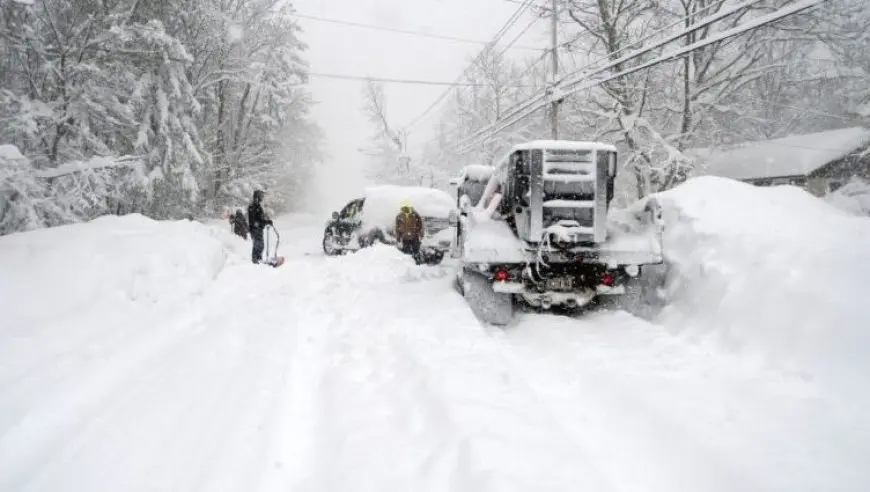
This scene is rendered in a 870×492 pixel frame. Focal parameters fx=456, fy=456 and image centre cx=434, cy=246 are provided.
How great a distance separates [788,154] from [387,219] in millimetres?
29088

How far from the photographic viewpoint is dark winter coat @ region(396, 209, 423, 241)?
1132cm

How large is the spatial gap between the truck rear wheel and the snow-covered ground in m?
0.27

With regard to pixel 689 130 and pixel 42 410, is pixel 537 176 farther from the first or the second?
pixel 689 130

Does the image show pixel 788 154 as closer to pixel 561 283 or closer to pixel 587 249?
pixel 587 249

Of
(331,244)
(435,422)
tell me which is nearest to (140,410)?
(435,422)

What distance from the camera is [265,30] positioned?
2373 cm

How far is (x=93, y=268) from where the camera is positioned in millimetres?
5695

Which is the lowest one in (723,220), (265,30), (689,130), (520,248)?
(520,248)

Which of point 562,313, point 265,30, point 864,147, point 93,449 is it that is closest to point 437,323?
point 562,313

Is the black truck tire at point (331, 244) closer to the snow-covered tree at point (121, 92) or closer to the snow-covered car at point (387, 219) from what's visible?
the snow-covered car at point (387, 219)

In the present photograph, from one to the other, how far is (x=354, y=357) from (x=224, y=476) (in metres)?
1.98

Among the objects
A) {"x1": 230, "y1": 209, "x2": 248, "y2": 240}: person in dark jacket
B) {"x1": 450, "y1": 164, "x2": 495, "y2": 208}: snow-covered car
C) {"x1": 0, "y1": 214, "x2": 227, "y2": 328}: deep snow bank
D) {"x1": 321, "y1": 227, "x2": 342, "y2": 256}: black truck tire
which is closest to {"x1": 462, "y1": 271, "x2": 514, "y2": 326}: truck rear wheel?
{"x1": 450, "y1": 164, "x2": 495, "y2": 208}: snow-covered car

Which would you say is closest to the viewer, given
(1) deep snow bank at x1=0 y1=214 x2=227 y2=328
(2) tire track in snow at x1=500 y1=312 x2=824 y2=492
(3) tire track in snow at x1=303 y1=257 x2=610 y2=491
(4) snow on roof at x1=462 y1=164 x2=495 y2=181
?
(3) tire track in snow at x1=303 y1=257 x2=610 y2=491

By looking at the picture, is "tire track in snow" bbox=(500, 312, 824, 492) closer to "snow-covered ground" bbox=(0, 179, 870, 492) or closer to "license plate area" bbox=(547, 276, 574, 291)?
"snow-covered ground" bbox=(0, 179, 870, 492)
